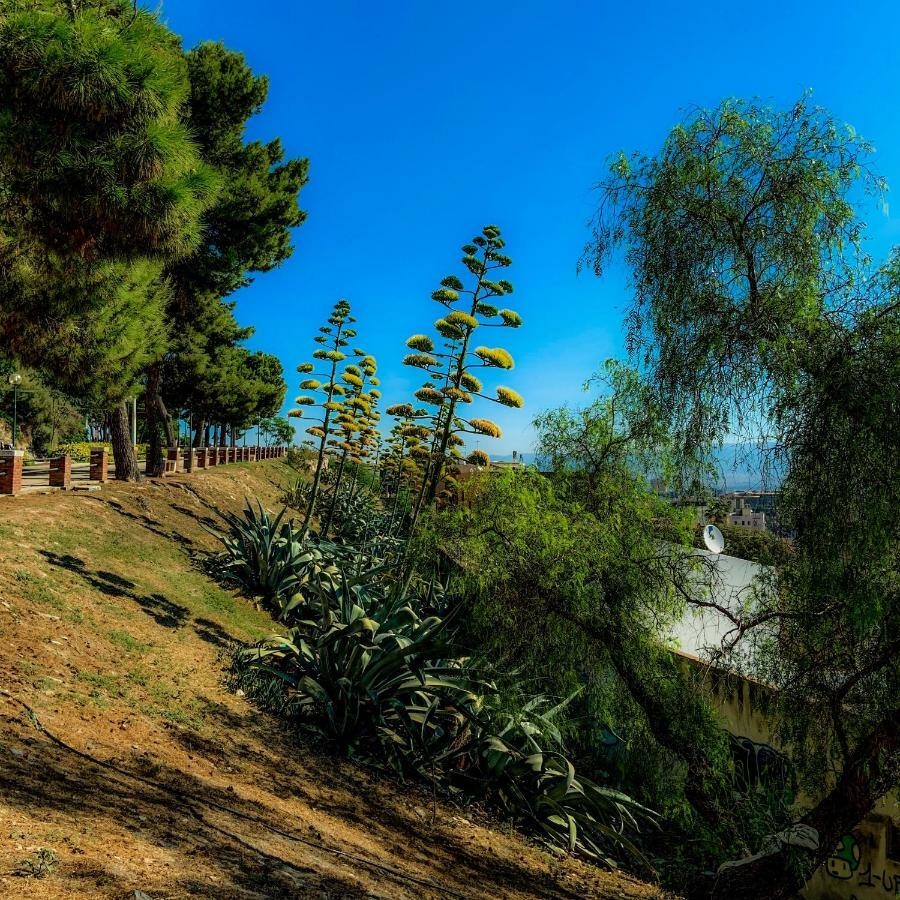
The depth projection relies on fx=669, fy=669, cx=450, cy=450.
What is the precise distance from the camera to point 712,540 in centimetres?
827

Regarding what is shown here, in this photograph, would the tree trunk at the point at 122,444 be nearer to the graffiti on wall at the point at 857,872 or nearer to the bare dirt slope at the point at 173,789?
the bare dirt slope at the point at 173,789

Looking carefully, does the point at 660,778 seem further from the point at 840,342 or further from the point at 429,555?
the point at 840,342

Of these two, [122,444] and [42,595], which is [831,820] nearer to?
Result: [42,595]

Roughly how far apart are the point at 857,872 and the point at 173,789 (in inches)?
320

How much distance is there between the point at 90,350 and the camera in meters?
13.8

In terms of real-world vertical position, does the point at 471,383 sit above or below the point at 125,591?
above

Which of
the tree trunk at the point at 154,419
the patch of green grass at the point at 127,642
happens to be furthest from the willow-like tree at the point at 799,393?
the tree trunk at the point at 154,419

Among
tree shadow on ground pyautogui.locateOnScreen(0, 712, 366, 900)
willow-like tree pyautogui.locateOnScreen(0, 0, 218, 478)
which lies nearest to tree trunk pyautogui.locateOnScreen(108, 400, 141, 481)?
willow-like tree pyautogui.locateOnScreen(0, 0, 218, 478)

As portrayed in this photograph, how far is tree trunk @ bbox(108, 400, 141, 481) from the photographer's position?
61.2 feet

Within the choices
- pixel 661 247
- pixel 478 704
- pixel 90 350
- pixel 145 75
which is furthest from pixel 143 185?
pixel 90 350

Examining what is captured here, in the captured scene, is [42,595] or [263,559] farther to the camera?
[263,559]

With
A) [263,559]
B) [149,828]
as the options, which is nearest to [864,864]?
[149,828]

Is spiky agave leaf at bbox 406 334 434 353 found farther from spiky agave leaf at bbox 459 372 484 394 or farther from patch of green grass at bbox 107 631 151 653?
patch of green grass at bbox 107 631 151 653

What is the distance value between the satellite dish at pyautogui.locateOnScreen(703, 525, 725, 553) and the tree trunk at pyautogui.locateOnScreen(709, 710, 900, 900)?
268 cm
